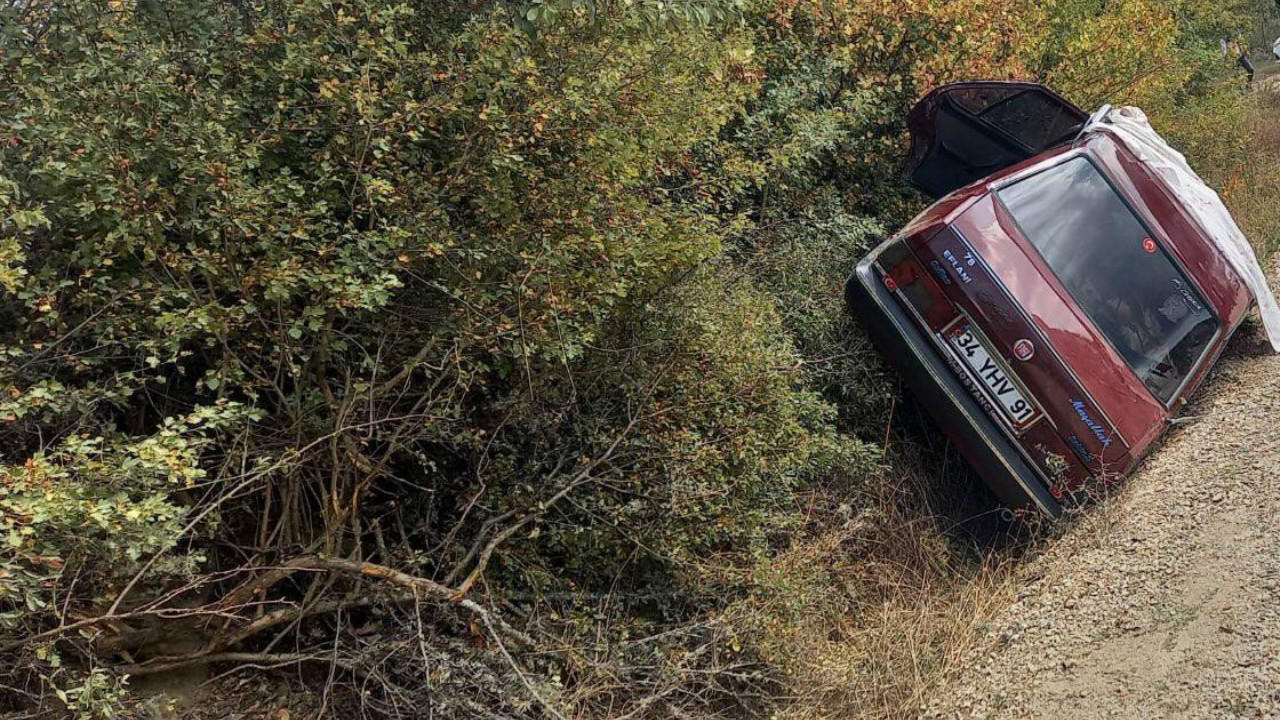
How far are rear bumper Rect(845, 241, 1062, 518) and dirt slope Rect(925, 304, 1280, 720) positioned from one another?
0.47m

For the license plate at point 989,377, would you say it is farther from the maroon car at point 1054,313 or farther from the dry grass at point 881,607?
the dry grass at point 881,607

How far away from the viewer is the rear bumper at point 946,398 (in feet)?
17.4

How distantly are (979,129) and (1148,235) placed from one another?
1727mm

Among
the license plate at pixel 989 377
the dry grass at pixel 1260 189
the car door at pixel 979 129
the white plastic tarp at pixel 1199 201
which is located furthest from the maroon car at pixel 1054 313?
the dry grass at pixel 1260 189

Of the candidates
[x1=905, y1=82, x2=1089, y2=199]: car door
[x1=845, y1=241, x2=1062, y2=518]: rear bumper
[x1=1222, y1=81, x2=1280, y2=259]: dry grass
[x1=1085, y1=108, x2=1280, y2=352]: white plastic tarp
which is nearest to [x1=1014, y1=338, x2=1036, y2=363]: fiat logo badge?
[x1=845, y1=241, x2=1062, y2=518]: rear bumper

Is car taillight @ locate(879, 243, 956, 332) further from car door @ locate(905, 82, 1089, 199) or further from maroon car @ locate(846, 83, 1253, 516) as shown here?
car door @ locate(905, 82, 1089, 199)

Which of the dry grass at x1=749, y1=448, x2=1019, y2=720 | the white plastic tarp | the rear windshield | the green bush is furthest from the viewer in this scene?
the white plastic tarp

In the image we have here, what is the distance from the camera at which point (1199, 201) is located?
632 centimetres

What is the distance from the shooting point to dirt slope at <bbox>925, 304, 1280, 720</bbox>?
128 inches

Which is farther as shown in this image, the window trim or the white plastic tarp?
the white plastic tarp

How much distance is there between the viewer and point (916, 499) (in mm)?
5898

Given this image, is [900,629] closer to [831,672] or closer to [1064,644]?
[831,672]

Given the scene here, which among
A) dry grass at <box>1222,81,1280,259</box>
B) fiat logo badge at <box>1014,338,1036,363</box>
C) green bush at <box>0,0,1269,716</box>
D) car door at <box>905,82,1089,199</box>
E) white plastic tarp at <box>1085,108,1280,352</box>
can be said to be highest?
green bush at <box>0,0,1269,716</box>

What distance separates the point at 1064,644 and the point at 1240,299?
3452 mm
